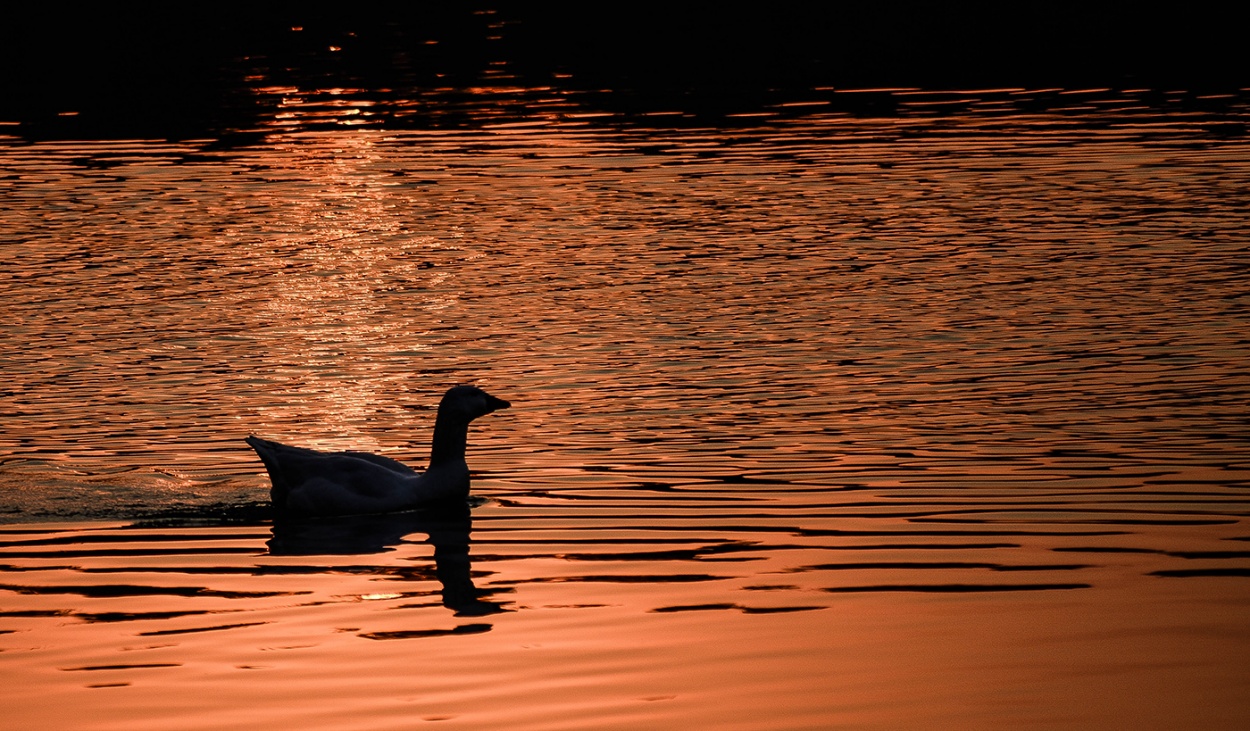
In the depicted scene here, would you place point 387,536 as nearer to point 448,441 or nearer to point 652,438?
point 448,441

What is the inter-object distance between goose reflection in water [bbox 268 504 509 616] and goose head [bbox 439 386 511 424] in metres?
0.96

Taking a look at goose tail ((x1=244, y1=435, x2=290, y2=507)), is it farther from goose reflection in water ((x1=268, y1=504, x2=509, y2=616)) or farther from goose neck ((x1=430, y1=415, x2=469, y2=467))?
goose neck ((x1=430, y1=415, x2=469, y2=467))

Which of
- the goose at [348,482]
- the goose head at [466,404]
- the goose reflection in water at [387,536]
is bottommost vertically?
the goose reflection in water at [387,536]

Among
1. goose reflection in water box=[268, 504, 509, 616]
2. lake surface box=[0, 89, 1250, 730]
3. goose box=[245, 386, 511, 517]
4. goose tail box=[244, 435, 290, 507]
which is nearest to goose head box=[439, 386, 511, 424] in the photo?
goose box=[245, 386, 511, 517]

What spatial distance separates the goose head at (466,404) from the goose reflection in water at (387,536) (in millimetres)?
956

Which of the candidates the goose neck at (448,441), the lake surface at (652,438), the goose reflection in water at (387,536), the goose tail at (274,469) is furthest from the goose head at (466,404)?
the goose tail at (274,469)

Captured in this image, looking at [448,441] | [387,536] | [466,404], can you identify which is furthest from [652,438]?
[387,536]

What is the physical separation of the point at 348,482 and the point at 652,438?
132 inches

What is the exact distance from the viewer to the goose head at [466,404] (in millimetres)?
17781

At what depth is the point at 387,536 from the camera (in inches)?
651

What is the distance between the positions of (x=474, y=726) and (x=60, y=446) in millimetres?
9707

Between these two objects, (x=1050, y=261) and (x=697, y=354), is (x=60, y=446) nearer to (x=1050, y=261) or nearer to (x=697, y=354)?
(x=697, y=354)

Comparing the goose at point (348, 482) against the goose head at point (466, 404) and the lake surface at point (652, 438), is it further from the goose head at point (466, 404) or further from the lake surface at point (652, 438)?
the goose head at point (466, 404)

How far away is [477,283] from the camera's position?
1174 inches
